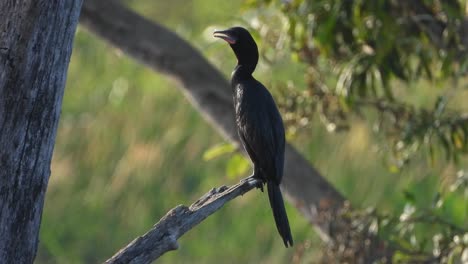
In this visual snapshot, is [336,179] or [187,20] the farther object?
[187,20]

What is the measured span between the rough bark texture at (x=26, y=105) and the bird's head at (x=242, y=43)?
1.52 metres

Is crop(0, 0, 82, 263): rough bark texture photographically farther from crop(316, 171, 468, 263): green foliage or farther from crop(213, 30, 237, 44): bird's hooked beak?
crop(316, 171, 468, 263): green foliage

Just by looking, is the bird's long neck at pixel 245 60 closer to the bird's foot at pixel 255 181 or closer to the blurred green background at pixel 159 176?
the bird's foot at pixel 255 181

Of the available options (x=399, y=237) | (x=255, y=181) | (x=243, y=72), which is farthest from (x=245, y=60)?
(x=399, y=237)

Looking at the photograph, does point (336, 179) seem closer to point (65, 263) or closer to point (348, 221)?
point (65, 263)

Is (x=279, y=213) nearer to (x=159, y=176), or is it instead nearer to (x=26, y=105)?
(x=26, y=105)

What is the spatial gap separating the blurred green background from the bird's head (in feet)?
16.1

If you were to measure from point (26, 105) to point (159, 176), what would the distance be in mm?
8383

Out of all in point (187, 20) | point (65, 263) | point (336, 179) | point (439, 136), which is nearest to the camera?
point (439, 136)

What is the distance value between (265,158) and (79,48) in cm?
974

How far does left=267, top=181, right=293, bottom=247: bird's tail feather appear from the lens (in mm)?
5438

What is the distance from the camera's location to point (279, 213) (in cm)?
563

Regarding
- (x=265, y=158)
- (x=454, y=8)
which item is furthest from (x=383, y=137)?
(x=265, y=158)

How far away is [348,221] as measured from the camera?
23.9 ft
